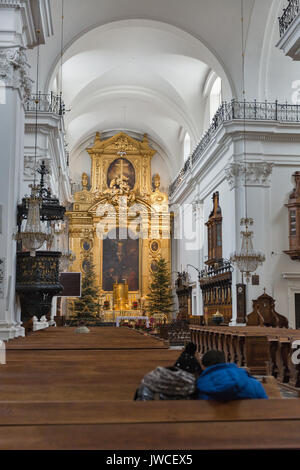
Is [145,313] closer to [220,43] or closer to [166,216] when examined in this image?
[166,216]

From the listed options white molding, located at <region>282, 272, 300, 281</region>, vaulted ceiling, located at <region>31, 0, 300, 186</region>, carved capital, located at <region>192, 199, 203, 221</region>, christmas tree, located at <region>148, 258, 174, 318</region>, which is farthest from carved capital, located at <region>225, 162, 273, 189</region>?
christmas tree, located at <region>148, 258, 174, 318</region>

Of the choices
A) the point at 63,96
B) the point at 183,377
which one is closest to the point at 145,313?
the point at 63,96

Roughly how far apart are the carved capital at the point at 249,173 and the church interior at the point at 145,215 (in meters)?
0.04

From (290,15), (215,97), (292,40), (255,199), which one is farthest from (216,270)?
(292,40)

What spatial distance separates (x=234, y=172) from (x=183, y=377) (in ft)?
46.4

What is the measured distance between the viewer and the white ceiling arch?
17578 mm

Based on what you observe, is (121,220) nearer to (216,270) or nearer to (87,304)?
(87,304)

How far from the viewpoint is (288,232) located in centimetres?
1630

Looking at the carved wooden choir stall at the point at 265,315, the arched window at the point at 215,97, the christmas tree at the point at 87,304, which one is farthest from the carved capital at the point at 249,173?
the christmas tree at the point at 87,304

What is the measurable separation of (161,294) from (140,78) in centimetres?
993

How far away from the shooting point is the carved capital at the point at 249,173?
16.2 meters

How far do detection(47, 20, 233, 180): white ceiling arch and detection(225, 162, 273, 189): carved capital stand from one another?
2.50 metres

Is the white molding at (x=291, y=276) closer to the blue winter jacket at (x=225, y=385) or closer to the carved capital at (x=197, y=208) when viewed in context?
the carved capital at (x=197, y=208)
